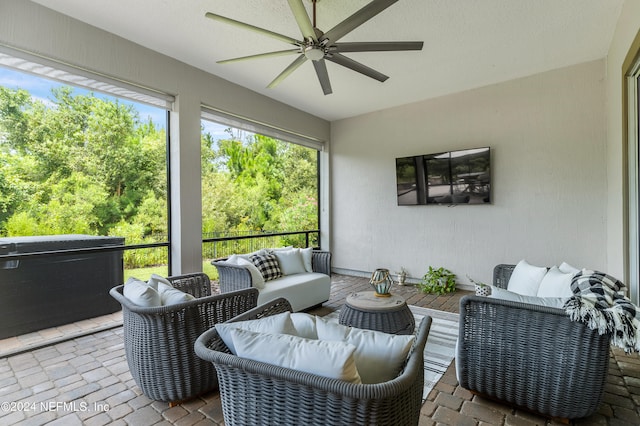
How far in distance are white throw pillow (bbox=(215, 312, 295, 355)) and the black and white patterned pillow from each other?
2.26 meters

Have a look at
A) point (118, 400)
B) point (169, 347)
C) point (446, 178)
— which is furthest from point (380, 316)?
point (446, 178)

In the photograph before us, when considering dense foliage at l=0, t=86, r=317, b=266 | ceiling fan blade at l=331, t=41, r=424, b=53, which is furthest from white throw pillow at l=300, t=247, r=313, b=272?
ceiling fan blade at l=331, t=41, r=424, b=53

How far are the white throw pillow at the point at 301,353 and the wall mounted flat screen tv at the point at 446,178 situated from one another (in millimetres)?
4212

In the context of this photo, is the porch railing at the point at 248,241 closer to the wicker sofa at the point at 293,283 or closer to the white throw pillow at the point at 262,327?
the wicker sofa at the point at 293,283

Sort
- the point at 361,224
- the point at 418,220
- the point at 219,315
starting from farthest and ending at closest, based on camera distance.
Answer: the point at 361,224, the point at 418,220, the point at 219,315

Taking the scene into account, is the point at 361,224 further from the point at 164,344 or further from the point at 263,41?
the point at 164,344

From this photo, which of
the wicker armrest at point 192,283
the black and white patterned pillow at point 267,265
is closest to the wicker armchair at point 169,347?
the wicker armrest at point 192,283

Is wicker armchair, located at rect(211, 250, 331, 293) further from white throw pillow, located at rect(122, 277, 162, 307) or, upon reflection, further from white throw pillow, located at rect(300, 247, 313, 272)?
white throw pillow, located at rect(122, 277, 162, 307)

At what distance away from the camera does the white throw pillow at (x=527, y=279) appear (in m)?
2.37

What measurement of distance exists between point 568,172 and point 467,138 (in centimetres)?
134

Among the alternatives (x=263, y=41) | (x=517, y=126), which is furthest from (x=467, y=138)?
(x=263, y=41)

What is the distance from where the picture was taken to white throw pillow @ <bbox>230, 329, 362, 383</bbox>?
1008 mm

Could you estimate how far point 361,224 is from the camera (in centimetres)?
589

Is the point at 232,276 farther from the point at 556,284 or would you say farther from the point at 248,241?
the point at 556,284
